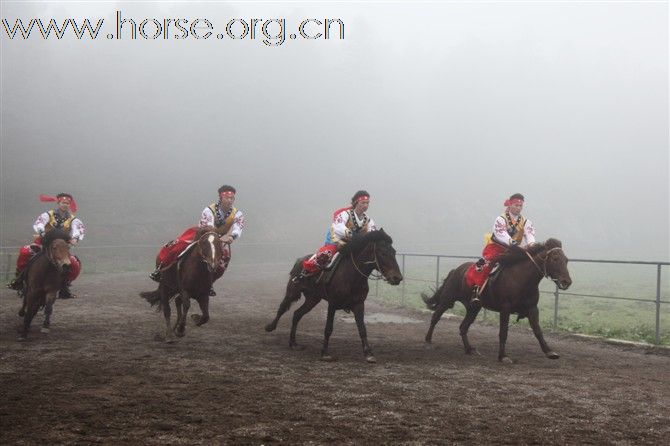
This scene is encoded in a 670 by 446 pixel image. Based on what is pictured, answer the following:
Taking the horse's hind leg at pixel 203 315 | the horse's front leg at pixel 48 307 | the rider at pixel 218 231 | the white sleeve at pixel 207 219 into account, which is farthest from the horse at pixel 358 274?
the horse's front leg at pixel 48 307

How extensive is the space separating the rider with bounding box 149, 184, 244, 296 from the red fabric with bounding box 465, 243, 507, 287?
158 inches

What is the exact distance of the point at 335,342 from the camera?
10078 mm

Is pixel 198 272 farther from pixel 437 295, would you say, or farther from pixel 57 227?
pixel 437 295

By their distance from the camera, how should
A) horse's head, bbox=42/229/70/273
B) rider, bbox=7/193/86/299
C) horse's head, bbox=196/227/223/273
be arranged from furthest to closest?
rider, bbox=7/193/86/299 < horse's head, bbox=42/229/70/273 < horse's head, bbox=196/227/223/273

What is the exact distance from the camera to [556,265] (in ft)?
28.0

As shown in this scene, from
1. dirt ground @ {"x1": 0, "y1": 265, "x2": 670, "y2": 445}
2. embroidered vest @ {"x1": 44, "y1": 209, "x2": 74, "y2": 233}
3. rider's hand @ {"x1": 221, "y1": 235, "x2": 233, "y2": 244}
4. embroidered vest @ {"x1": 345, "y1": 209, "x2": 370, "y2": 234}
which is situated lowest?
dirt ground @ {"x1": 0, "y1": 265, "x2": 670, "y2": 445}

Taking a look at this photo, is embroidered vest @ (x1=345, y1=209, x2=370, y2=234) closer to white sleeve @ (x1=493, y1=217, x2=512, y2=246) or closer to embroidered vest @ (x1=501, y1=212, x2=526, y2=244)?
white sleeve @ (x1=493, y1=217, x2=512, y2=246)

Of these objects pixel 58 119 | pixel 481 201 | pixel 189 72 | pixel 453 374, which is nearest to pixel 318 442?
pixel 453 374

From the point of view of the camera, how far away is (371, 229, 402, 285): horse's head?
26.3 feet

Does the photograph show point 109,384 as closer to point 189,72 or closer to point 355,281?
point 355,281

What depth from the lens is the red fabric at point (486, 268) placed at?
938 cm

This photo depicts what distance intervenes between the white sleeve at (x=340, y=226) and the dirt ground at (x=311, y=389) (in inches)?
72.4

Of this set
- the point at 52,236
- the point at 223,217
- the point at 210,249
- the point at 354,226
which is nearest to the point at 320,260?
the point at 354,226

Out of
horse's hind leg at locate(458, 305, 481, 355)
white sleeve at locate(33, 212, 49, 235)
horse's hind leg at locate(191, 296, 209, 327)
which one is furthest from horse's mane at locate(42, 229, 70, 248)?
horse's hind leg at locate(458, 305, 481, 355)
